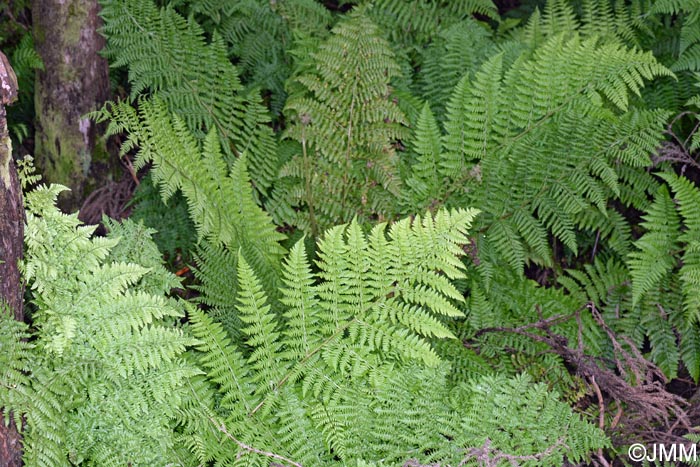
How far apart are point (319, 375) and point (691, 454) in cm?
168

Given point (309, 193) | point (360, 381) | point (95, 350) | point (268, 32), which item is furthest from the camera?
point (268, 32)

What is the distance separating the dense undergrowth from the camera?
2334mm

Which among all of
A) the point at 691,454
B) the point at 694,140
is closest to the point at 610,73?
the point at 694,140

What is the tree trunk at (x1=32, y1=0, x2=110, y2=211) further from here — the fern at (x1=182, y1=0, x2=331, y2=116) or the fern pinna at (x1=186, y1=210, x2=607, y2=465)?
the fern pinna at (x1=186, y1=210, x2=607, y2=465)

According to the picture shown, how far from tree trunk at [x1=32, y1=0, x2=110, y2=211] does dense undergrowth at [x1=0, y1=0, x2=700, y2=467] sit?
0.42 ft

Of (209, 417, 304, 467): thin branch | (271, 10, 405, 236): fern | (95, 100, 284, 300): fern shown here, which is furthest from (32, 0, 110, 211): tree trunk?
(209, 417, 304, 467): thin branch

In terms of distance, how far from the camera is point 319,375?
2580 millimetres

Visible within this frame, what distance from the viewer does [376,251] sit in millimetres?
2602

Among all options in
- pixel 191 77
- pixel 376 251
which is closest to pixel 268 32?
pixel 191 77

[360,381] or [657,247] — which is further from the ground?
[657,247]

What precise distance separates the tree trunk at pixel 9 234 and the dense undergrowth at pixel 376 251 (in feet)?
0.19

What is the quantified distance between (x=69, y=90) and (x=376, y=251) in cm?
189

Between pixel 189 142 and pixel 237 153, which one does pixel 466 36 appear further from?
pixel 189 142

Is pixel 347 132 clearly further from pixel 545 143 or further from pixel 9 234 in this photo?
pixel 9 234
